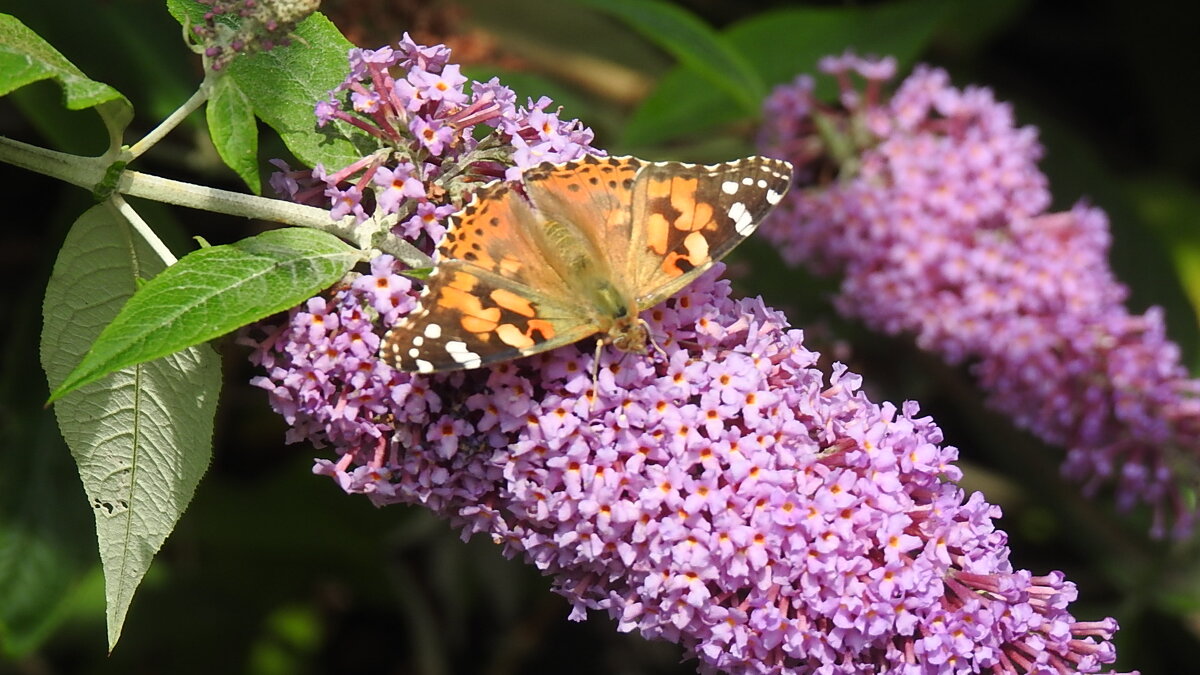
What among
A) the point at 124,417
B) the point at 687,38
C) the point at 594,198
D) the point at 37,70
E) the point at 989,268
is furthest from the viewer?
the point at 989,268

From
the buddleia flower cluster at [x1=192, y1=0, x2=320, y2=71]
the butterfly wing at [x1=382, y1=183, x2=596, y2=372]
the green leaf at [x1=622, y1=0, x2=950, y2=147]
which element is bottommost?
the butterfly wing at [x1=382, y1=183, x2=596, y2=372]

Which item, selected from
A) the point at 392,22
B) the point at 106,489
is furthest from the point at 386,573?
the point at 106,489

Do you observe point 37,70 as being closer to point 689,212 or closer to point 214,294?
point 214,294

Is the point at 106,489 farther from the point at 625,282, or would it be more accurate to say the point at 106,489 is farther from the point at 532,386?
the point at 625,282

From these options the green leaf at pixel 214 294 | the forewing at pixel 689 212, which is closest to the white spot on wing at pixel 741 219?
the forewing at pixel 689 212

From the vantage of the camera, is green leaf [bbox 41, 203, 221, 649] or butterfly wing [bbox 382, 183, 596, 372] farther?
green leaf [bbox 41, 203, 221, 649]

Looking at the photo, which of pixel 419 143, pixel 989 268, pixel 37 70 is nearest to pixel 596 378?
pixel 419 143

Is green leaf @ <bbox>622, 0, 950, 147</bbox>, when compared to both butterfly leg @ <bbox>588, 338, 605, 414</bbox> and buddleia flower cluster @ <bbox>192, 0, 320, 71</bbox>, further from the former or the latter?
buddleia flower cluster @ <bbox>192, 0, 320, 71</bbox>

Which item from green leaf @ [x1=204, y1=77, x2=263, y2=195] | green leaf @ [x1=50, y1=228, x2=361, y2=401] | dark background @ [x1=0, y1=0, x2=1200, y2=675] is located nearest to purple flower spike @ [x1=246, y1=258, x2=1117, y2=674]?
green leaf @ [x1=50, y1=228, x2=361, y2=401]
